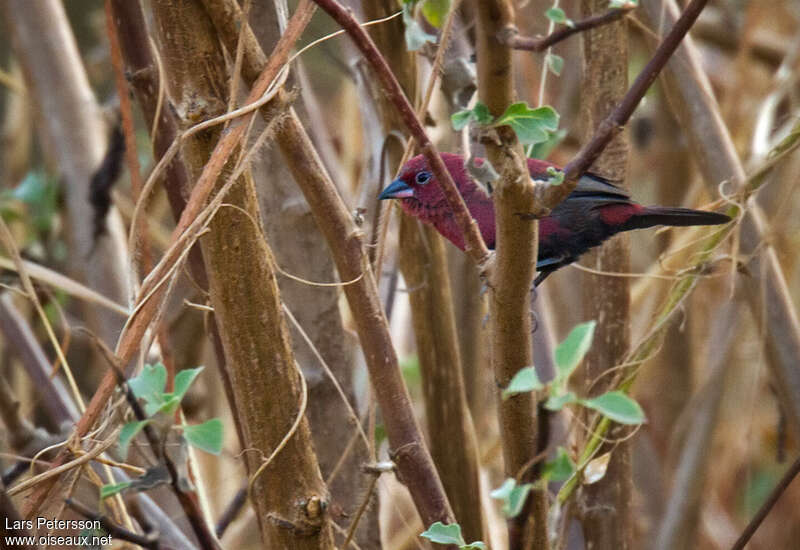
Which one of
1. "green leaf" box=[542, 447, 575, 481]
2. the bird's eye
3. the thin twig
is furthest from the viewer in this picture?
the bird's eye

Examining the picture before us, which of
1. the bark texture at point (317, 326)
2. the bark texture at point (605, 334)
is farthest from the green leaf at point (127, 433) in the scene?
the bark texture at point (605, 334)

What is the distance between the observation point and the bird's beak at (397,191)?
1.95 meters

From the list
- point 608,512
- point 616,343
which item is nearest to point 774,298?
point 616,343

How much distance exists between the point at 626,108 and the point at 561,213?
54.9 inches

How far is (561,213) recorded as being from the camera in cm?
234

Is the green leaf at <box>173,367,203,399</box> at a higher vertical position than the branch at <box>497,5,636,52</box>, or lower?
lower

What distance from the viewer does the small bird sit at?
6.42 ft

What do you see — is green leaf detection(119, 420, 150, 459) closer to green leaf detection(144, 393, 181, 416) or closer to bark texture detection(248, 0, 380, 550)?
green leaf detection(144, 393, 181, 416)

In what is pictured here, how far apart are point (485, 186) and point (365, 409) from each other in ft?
2.86

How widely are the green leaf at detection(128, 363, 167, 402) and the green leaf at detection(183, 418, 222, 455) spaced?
65 mm

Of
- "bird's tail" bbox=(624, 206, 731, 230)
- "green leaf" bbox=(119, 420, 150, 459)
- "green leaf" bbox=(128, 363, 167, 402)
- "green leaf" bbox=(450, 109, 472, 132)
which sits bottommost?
"bird's tail" bbox=(624, 206, 731, 230)

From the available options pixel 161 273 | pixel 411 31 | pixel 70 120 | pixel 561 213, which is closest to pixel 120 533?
pixel 161 273

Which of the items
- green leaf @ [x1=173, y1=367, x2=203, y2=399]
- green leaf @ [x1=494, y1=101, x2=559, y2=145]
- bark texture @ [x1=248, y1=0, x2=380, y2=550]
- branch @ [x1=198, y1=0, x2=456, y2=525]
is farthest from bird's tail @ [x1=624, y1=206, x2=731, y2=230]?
green leaf @ [x1=173, y1=367, x2=203, y2=399]

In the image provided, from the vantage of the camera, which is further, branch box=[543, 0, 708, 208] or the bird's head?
the bird's head
